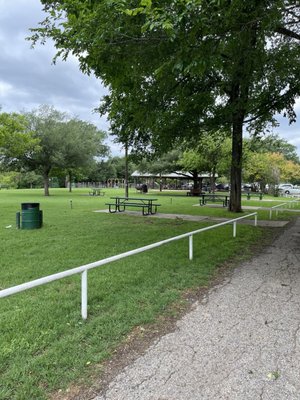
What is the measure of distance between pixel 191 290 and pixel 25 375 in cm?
261

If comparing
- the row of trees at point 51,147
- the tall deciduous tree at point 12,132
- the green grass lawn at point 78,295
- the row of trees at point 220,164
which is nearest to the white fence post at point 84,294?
the green grass lawn at point 78,295

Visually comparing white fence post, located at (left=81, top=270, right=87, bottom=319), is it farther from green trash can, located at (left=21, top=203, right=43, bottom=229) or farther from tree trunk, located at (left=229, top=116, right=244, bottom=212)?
tree trunk, located at (left=229, top=116, right=244, bottom=212)

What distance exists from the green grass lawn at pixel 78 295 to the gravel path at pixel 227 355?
41cm

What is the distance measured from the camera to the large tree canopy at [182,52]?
4621 mm

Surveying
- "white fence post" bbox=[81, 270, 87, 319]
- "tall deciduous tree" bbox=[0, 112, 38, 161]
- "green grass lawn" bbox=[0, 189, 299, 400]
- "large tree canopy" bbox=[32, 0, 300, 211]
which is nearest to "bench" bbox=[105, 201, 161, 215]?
"large tree canopy" bbox=[32, 0, 300, 211]

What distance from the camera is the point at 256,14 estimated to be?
5.49m

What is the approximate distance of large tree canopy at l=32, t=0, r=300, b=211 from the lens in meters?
4.62

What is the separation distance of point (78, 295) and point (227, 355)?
2.17 m

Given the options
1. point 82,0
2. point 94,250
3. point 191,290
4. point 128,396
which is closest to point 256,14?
point 82,0

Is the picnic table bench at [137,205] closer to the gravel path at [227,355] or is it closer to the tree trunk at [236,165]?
the tree trunk at [236,165]

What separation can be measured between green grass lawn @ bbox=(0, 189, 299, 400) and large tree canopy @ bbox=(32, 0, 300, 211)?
319cm

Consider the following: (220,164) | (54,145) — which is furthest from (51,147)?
(220,164)

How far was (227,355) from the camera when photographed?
2.84 metres

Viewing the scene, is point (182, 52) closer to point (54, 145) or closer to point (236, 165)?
point (236, 165)
